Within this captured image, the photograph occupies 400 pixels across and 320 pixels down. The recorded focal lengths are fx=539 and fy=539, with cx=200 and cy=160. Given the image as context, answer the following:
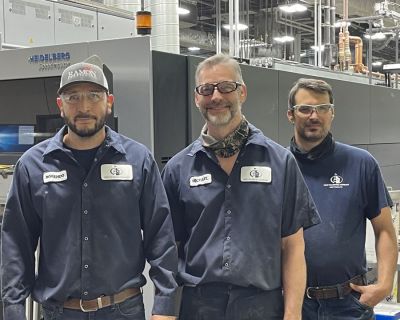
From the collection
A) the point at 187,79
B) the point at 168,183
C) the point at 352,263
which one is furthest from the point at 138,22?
the point at 352,263

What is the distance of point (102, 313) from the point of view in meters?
1.51

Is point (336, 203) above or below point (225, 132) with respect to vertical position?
below

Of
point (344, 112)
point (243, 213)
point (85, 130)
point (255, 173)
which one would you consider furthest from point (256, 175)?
point (344, 112)

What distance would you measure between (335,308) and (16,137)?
1.64 meters

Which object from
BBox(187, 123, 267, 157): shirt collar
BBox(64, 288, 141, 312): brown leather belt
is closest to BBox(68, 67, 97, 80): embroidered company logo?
BBox(187, 123, 267, 157): shirt collar

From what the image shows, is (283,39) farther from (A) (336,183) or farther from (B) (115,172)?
(B) (115,172)

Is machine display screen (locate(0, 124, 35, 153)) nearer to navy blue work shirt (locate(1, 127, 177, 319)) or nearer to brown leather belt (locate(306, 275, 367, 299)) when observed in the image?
navy blue work shirt (locate(1, 127, 177, 319))

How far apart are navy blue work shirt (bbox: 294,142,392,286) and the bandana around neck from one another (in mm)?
405

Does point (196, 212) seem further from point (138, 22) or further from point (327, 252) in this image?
point (138, 22)

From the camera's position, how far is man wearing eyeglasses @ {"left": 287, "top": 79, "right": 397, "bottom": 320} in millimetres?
1825

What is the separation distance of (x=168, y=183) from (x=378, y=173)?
741mm

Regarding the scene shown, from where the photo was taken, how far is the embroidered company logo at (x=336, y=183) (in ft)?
6.09

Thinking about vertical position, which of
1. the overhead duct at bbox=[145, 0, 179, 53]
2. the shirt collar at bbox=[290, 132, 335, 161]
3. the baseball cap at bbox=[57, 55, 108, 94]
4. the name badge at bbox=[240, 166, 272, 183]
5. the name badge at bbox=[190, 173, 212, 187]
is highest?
the overhead duct at bbox=[145, 0, 179, 53]

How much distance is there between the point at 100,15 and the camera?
3566 millimetres
